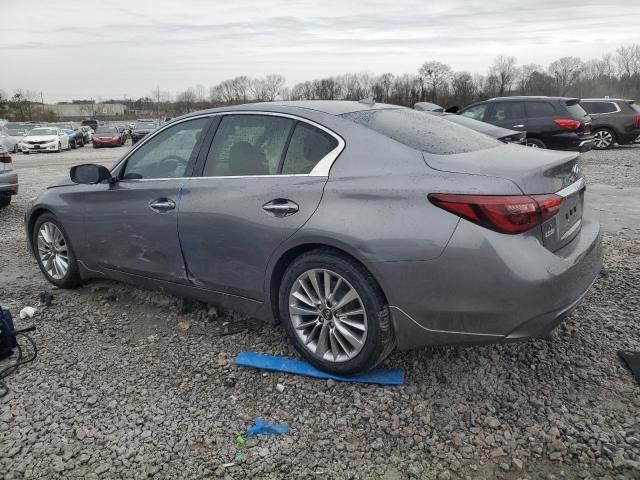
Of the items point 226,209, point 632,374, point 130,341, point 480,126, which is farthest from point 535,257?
point 480,126

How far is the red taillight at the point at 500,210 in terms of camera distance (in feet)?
8.64

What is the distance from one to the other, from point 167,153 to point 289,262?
146 cm

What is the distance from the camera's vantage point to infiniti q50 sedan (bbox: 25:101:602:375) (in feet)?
8.79

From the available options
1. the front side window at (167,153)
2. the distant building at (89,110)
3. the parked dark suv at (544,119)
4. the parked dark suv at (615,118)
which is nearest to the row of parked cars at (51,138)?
the parked dark suv at (544,119)

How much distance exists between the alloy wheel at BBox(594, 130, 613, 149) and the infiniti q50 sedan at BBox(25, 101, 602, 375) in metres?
16.2

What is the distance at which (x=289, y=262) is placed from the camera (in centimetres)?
334

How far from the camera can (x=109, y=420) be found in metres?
2.92

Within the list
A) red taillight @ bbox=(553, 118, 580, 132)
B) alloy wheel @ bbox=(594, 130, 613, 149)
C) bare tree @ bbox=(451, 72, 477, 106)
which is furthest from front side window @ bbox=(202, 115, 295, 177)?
bare tree @ bbox=(451, 72, 477, 106)

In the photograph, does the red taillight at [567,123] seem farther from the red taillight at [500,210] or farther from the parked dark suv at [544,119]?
the red taillight at [500,210]

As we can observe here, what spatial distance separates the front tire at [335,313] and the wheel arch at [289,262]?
0.10ft

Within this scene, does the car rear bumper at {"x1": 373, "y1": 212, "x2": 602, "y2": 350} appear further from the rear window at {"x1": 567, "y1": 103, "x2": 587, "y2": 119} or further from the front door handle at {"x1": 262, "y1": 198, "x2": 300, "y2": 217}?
the rear window at {"x1": 567, "y1": 103, "x2": 587, "y2": 119}

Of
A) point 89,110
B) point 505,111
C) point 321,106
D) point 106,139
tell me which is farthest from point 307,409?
point 89,110

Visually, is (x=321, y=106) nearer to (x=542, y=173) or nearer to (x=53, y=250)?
(x=542, y=173)

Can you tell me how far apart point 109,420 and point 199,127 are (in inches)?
82.3
